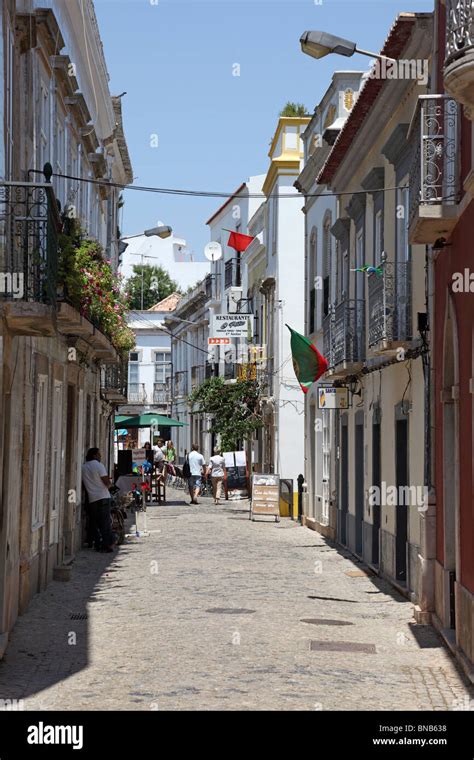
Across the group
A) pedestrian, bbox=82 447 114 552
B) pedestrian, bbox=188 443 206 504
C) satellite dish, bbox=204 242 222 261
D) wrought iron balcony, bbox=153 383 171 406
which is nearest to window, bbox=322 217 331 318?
pedestrian, bbox=82 447 114 552

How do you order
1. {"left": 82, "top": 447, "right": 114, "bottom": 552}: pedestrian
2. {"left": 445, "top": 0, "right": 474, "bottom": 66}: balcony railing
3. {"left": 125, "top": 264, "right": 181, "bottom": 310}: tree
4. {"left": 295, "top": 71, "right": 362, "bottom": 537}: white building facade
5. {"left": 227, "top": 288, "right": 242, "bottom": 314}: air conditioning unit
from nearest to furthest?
{"left": 445, "top": 0, "right": 474, "bottom": 66}: balcony railing → {"left": 82, "top": 447, "right": 114, "bottom": 552}: pedestrian → {"left": 295, "top": 71, "right": 362, "bottom": 537}: white building facade → {"left": 227, "top": 288, "right": 242, "bottom": 314}: air conditioning unit → {"left": 125, "top": 264, "right": 181, "bottom": 310}: tree

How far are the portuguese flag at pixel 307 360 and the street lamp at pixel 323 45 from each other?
306 inches

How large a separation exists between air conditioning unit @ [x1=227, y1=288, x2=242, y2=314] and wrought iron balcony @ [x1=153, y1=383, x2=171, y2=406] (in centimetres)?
2936

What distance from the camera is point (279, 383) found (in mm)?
32938

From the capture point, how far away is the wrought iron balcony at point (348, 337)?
63.5 ft

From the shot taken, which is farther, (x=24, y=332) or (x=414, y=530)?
(x=414, y=530)

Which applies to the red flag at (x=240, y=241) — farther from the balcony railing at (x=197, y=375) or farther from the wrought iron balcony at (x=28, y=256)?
the wrought iron balcony at (x=28, y=256)

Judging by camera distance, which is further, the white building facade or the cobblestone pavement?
the white building facade

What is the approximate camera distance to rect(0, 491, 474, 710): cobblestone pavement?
907cm

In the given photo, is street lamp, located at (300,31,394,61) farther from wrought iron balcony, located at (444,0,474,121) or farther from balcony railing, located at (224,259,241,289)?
balcony railing, located at (224,259,241,289)

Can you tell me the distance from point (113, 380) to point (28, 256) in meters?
16.1
